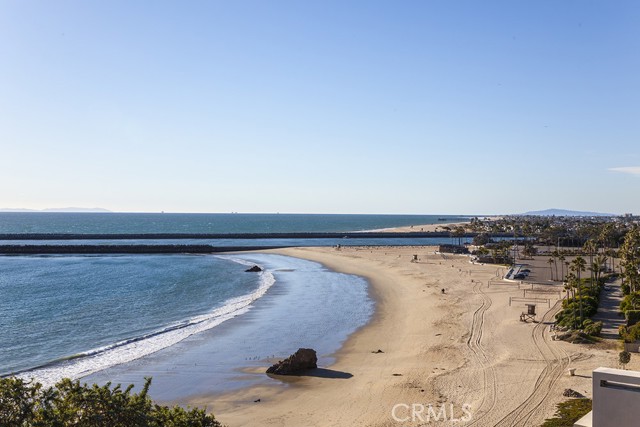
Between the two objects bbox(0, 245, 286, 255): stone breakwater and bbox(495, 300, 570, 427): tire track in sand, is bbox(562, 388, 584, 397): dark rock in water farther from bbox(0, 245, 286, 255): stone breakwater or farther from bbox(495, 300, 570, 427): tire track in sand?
bbox(0, 245, 286, 255): stone breakwater

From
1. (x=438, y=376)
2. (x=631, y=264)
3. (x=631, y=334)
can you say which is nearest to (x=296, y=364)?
(x=438, y=376)

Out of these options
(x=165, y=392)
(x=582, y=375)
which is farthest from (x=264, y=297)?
(x=582, y=375)

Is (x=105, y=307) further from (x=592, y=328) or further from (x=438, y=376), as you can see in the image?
(x=592, y=328)

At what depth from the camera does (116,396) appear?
12.8 meters

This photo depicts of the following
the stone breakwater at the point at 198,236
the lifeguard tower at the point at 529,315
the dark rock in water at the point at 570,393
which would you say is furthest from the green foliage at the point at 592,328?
the stone breakwater at the point at 198,236

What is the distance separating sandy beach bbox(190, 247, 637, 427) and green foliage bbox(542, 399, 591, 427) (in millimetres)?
440

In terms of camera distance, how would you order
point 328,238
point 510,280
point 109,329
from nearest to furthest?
1. point 109,329
2. point 510,280
3. point 328,238

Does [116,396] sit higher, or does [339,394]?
[116,396]

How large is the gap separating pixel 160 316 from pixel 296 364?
1900cm

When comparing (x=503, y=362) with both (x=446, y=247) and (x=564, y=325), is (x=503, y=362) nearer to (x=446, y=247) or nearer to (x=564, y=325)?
(x=564, y=325)

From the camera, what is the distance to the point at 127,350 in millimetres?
32156

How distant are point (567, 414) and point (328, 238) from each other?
137426 millimetres

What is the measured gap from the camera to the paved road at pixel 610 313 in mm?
33438

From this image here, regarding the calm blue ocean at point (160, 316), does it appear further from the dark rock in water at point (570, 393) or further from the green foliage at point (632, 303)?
the green foliage at point (632, 303)
